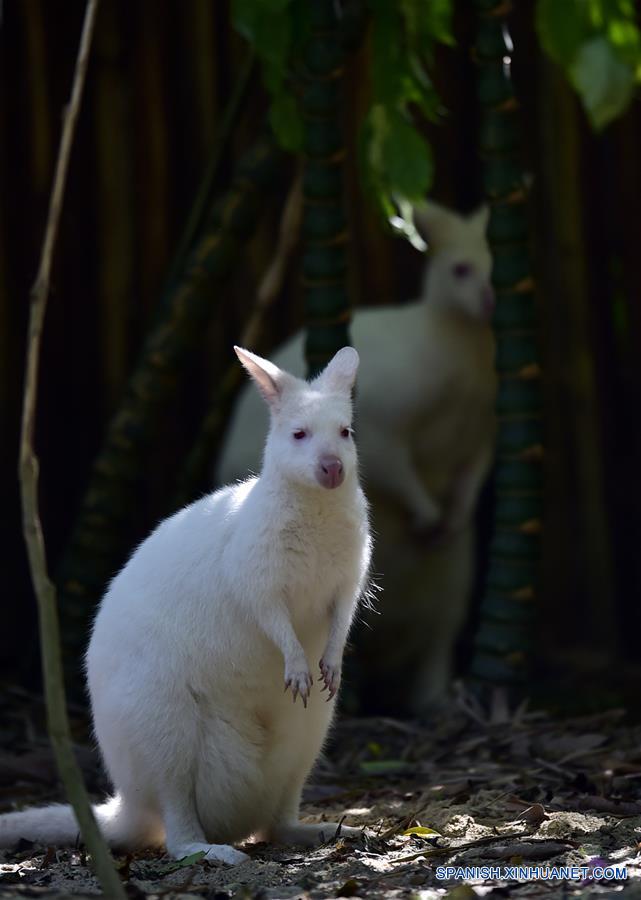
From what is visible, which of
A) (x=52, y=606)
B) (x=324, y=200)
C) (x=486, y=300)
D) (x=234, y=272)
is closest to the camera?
(x=52, y=606)

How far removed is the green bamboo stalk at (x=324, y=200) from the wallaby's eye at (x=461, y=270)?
1222 mm

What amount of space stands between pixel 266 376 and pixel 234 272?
304cm

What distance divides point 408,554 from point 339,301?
1.79 meters

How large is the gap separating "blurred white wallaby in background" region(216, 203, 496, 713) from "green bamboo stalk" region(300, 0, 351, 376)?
88 cm

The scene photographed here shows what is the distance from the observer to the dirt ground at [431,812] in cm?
312

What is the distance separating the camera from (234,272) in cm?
667

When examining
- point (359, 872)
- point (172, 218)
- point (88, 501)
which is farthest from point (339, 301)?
point (359, 872)

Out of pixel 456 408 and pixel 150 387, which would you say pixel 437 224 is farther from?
pixel 150 387

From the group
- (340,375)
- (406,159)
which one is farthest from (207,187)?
(340,375)

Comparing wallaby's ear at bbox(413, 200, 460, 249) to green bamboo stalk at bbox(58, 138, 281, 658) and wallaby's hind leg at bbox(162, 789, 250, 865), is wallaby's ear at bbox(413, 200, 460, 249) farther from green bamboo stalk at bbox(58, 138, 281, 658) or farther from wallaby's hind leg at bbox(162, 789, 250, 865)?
wallaby's hind leg at bbox(162, 789, 250, 865)

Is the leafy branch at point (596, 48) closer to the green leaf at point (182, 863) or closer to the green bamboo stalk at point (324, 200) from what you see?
the green bamboo stalk at point (324, 200)

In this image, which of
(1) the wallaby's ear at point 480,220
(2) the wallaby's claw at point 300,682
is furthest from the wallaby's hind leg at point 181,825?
(1) the wallaby's ear at point 480,220

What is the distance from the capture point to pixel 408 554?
6.63 m

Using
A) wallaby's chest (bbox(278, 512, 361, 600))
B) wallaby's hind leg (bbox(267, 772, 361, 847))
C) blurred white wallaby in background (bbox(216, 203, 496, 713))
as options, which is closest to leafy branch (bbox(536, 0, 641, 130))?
wallaby's chest (bbox(278, 512, 361, 600))
